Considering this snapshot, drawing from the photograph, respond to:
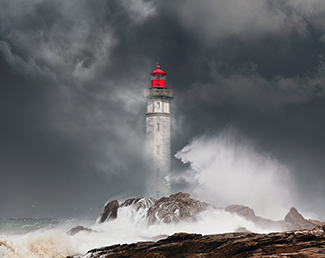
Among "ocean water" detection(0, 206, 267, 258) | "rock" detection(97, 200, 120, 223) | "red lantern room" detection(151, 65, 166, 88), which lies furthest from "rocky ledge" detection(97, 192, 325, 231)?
"red lantern room" detection(151, 65, 166, 88)

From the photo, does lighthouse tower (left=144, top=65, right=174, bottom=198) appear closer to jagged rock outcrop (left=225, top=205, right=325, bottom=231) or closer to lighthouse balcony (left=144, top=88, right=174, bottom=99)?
lighthouse balcony (left=144, top=88, right=174, bottom=99)

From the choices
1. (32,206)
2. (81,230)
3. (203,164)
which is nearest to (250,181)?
(203,164)

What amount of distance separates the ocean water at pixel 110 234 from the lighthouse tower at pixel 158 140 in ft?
18.6

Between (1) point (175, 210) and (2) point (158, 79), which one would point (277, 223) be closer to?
Result: (1) point (175, 210)

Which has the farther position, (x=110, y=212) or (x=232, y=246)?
(x=110, y=212)

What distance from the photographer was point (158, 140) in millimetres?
32844

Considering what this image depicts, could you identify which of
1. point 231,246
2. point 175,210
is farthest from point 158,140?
point 231,246

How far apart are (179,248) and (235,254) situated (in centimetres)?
186

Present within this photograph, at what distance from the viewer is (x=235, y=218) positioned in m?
25.3

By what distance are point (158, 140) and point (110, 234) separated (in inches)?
523

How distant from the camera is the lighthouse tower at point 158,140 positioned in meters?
32.5

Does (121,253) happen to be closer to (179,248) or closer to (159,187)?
(179,248)

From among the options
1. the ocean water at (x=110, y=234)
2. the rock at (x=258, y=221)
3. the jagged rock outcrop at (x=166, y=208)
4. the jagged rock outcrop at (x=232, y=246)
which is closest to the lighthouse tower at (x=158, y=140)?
the jagged rock outcrop at (x=166, y=208)

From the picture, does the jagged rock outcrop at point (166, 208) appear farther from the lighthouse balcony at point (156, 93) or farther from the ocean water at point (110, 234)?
the lighthouse balcony at point (156, 93)
